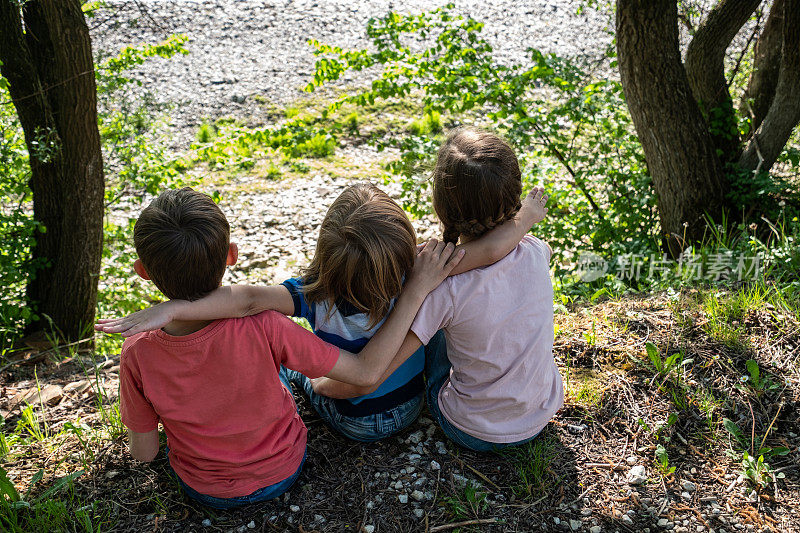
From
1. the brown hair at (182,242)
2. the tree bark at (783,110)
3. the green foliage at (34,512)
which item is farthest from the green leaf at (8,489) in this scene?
the tree bark at (783,110)

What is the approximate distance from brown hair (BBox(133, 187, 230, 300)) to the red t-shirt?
172 millimetres

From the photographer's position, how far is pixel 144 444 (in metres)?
2.23

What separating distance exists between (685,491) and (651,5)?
2.98m

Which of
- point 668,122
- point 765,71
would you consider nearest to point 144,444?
point 668,122

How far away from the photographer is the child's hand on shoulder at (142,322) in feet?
6.08

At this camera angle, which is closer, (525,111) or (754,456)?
(754,456)

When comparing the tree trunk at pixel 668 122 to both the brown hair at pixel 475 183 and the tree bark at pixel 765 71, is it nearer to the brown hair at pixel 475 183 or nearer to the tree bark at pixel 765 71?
the tree bark at pixel 765 71

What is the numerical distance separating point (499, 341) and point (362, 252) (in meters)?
0.63

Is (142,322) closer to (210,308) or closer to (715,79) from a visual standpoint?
(210,308)

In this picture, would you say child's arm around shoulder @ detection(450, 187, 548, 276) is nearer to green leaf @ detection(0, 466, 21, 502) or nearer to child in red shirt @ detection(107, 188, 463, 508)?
child in red shirt @ detection(107, 188, 463, 508)

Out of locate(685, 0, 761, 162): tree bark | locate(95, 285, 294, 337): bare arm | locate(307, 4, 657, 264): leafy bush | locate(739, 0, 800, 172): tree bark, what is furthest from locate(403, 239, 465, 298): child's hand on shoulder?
locate(685, 0, 761, 162): tree bark

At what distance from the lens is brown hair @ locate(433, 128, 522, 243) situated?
2.18 meters

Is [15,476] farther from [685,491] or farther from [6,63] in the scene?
[685,491]

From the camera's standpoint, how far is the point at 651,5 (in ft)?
12.7
